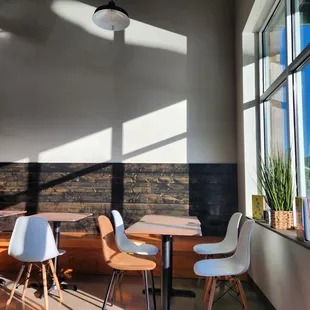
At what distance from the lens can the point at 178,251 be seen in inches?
152

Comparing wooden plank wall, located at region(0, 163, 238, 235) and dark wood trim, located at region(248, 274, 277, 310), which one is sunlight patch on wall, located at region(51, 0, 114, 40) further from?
dark wood trim, located at region(248, 274, 277, 310)

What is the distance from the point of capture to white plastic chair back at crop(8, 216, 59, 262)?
111 inches

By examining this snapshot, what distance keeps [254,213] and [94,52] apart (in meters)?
3.30

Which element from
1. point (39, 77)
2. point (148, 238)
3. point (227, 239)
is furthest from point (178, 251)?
point (39, 77)

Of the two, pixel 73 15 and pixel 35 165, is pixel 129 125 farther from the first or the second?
pixel 73 15

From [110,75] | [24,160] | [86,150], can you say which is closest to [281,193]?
[86,150]

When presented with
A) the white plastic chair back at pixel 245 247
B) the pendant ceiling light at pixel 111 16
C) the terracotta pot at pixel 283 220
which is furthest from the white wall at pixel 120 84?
the white plastic chair back at pixel 245 247

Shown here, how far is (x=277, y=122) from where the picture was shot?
10.7 ft

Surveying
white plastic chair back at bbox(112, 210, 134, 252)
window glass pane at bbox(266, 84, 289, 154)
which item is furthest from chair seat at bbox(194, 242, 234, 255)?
window glass pane at bbox(266, 84, 289, 154)

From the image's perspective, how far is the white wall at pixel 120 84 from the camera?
4.43m

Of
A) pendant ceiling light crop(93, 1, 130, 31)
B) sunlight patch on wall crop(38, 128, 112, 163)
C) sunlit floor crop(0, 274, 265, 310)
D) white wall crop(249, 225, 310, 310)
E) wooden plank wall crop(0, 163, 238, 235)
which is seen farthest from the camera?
sunlight patch on wall crop(38, 128, 112, 163)

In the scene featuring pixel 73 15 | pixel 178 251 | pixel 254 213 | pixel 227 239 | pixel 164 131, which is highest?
pixel 73 15

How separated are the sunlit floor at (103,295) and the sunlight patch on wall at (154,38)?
3.32m

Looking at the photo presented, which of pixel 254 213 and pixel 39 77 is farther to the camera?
pixel 39 77
